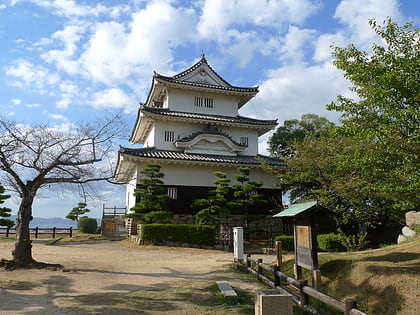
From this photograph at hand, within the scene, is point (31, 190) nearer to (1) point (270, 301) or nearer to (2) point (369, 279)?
(1) point (270, 301)

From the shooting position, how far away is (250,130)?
79.7 ft

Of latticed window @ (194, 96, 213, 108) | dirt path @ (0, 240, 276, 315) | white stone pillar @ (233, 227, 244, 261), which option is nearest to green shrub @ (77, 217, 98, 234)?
dirt path @ (0, 240, 276, 315)

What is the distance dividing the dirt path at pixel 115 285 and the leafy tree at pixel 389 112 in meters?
4.53

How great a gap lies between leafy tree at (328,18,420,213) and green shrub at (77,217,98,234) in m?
22.6

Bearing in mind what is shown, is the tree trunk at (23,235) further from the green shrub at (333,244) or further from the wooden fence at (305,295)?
the green shrub at (333,244)

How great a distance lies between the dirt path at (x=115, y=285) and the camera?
6.20 meters

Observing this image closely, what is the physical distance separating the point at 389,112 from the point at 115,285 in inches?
321

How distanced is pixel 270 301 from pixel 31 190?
9.21 metres

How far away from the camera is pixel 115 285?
8.20 metres

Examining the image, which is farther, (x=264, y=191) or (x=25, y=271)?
(x=264, y=191)

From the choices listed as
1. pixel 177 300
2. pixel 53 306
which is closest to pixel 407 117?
pixel 177 300

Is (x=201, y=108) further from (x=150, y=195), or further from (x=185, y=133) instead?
(x=150, y=195)

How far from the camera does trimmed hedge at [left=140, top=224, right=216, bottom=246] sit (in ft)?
53.9

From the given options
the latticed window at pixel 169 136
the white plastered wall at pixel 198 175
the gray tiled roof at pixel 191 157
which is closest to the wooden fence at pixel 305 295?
the gray tiled roof at pixel 191 157
